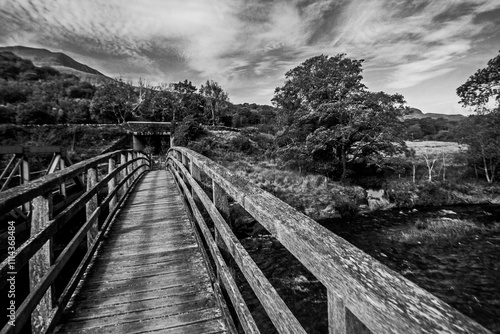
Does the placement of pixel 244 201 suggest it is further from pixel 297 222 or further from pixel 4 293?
pixel 4 293

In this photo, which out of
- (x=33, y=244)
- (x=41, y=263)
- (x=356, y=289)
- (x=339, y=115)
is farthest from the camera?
(x=339, y=115)

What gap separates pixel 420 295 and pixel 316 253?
0.30 meters

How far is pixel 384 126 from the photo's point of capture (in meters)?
18.5

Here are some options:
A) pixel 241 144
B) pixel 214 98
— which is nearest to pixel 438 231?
pixel 241 144

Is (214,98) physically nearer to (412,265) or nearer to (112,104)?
(112,104)

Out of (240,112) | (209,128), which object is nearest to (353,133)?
(209,128)

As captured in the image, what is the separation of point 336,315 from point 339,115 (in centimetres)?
2025

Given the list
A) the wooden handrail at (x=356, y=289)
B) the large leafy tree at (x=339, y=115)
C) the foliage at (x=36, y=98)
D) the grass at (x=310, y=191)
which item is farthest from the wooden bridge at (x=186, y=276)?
the foliage at (x=36, y=98)

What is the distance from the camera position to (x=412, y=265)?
904 centimetres

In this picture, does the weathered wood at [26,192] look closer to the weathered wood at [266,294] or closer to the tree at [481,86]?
the weathered wood at [266,294]

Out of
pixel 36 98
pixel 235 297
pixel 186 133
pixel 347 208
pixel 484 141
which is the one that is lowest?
pixel 347 208

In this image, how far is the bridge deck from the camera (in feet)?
6.40

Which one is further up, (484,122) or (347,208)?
(484,122)

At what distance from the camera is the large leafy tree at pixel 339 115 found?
18156mm
